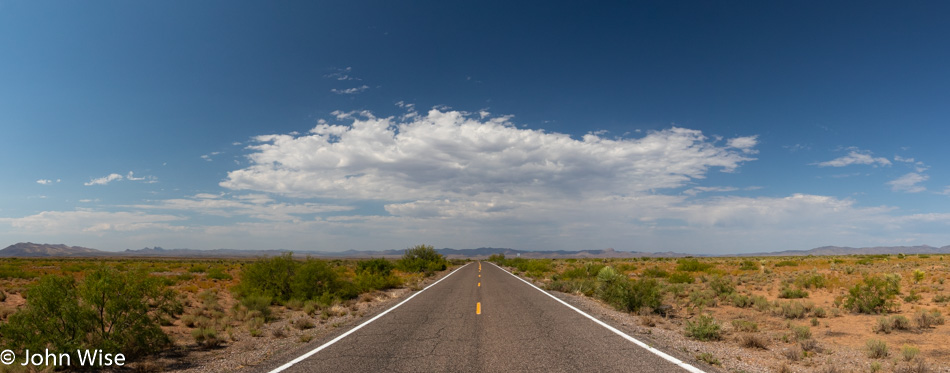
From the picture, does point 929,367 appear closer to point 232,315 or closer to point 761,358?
point 761,358

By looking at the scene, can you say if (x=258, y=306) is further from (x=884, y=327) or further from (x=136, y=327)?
(x=884, y=327)

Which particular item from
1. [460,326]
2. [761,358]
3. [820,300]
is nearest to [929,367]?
[761,358]

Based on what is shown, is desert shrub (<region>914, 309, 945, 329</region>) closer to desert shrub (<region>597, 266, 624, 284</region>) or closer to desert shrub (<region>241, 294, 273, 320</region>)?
desert shrub (<region>597, 266, 624, 284</region>)

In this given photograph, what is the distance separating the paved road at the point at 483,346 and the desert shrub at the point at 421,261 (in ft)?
90.4

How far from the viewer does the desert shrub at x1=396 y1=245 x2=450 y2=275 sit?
141 ft

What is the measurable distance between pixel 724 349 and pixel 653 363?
2.65 m

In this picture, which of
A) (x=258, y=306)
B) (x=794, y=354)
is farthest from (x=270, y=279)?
(x=794, y=354)

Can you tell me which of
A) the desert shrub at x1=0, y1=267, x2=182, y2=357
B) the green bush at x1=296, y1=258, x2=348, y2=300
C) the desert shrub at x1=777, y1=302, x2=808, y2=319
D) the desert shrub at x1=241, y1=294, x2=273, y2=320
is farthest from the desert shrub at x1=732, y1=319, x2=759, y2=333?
the green bush at x1=296, y1=258, x2=348, y2=300

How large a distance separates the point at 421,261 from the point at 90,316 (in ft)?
125

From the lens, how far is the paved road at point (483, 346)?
6.42 m

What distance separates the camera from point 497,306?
1402 centimetres

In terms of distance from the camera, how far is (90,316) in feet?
24.8

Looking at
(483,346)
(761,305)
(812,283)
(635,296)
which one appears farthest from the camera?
(812,283)

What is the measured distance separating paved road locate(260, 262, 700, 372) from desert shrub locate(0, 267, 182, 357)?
3.57 m
